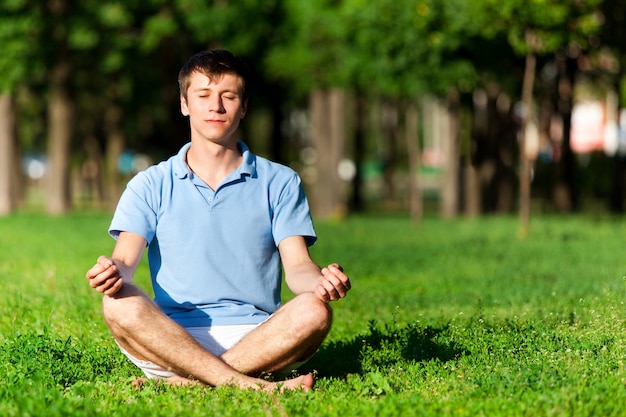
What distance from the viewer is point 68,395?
5.83 metres

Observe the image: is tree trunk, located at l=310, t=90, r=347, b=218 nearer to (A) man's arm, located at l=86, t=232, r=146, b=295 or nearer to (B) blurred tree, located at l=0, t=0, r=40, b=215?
(B) blurred tree, located at l=0, t=0, r=40, b=215

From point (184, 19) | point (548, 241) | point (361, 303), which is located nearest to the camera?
point (361, 303)

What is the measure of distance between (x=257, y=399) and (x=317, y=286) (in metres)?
0.60

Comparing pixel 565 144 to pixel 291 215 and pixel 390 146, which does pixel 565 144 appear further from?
pixel 291 215

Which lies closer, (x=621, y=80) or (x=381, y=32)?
(x=381, y=32)

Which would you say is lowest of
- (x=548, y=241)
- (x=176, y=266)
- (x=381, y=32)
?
(x=548, y=241)

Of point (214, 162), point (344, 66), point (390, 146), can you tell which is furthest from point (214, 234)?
point (390, 146)

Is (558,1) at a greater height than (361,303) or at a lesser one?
greater

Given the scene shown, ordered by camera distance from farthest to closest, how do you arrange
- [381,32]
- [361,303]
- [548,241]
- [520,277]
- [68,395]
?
[381,32], [548,241], [520,277], [361,303], [68,395]

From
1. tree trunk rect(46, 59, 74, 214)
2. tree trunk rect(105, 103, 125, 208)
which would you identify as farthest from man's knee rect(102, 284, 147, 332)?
tree trunk rect(105, 103, 125, 208)

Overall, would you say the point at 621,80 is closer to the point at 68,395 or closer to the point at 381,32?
the point at 381,32

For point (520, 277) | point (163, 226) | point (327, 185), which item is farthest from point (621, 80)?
point (163, 226)

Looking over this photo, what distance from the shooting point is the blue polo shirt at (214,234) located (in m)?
5.98

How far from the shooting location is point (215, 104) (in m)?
5.94
